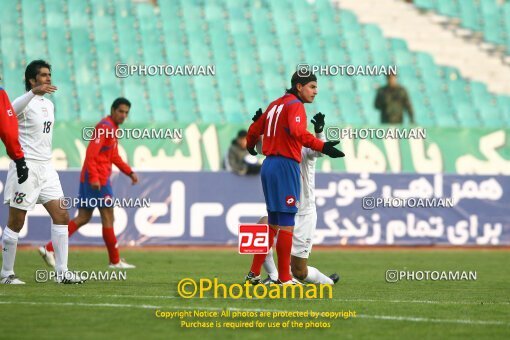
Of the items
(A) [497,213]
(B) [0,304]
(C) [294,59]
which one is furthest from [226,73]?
(B) [0,304]

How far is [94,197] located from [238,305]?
17.2 ft

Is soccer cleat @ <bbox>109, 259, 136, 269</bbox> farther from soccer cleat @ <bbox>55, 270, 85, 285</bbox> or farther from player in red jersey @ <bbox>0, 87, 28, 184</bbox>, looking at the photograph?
player in red jersey @ <bbox>0, 87, 28, 184</bbox>

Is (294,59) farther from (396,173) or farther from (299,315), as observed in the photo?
(299,315)

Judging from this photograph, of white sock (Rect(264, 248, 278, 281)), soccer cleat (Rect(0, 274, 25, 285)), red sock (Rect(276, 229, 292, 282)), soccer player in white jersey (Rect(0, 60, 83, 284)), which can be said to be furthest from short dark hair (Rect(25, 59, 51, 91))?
white sock (Rect(264, 248, 278, 281))

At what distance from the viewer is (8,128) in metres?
9.86

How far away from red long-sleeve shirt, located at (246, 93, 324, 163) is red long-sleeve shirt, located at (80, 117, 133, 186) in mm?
3577

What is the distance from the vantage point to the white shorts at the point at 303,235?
10688 millimetres

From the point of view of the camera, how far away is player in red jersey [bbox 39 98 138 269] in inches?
528

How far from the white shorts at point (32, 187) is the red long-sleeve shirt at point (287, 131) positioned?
2.27m

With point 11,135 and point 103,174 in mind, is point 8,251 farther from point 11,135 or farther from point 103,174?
point 103,174

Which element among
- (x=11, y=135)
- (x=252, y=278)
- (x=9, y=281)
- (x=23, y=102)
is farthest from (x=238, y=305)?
(x=23, y=102)

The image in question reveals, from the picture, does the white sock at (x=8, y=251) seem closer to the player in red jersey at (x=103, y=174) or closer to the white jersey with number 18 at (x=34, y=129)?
the white jersey with number 18 at (x=34, y=129)

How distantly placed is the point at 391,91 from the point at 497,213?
13.6 ft

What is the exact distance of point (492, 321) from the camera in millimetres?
8070
